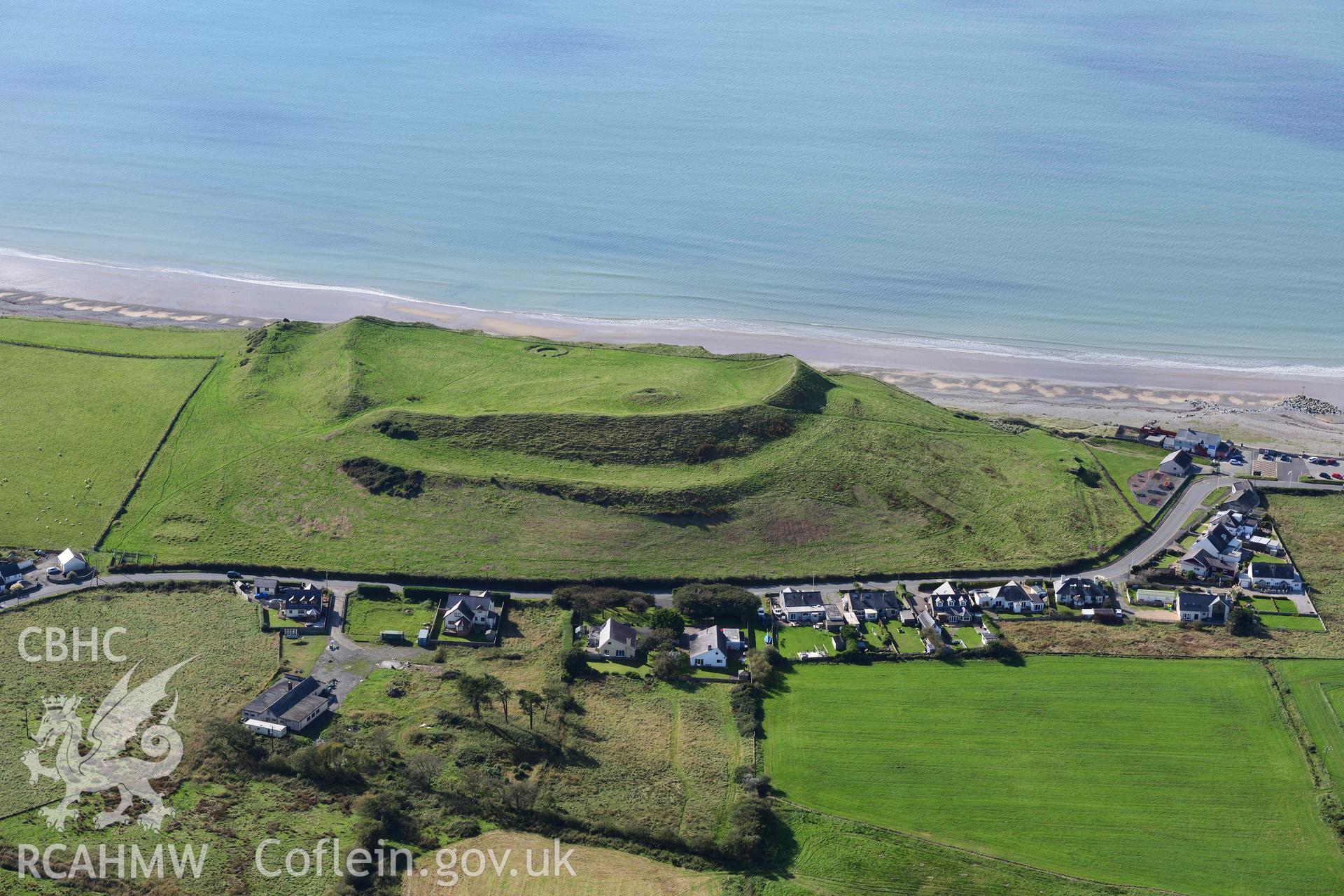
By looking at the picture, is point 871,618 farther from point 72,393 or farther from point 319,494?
point 72,393

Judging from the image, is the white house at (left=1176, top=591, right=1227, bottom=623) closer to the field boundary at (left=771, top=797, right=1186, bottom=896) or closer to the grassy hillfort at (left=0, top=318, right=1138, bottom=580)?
the grassy hillfort at (left=0, top=318, right=1138, bottom=580)


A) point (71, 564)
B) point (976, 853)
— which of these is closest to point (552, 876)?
point (976, 853)

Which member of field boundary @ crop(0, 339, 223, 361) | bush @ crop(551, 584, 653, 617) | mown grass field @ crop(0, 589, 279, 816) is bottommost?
mown grass field @ crop(0, 589, 279, 816)

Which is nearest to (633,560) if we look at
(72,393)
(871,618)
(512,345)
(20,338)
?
(871,618)

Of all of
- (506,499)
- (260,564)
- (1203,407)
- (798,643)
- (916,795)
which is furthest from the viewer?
(1203,407)

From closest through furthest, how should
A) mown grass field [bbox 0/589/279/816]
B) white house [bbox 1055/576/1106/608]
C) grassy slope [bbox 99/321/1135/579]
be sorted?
mown grass field [bbox 0/589/279/816], white house [bbox 1055/576/1106/608], grassy slope [bbox 99/321/1135/579]

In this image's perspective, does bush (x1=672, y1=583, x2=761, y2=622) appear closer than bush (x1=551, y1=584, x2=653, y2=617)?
Yes

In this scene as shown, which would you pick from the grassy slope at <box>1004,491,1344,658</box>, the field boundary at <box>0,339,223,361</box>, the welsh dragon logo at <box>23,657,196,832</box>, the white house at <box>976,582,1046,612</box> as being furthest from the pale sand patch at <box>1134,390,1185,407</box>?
the field boundary at <box>0,339,223,361</box>

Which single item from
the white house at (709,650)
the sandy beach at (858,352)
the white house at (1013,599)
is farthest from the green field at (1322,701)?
the sandy beach at (858,352)
